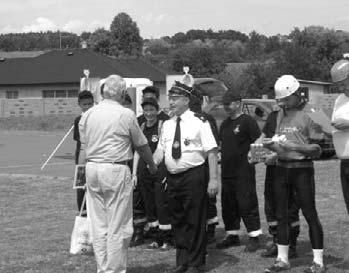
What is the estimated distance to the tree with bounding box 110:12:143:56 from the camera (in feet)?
317

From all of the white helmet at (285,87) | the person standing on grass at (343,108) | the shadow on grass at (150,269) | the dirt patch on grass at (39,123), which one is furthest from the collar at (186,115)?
the dirt patch on grass at (39,123)

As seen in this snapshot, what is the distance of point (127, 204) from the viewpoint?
633cm

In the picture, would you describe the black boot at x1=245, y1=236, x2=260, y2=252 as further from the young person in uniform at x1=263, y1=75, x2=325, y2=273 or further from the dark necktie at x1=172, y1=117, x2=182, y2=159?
the dark necktie at x1=172, y1=117, x2=182, y2=159

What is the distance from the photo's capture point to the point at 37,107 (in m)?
44.5

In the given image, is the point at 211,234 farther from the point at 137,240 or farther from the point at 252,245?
the point at 137,240

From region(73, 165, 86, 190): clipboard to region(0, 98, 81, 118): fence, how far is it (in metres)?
36.0

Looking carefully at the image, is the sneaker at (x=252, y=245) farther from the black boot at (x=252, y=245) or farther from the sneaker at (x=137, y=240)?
the sneaker at (x=137, y=240)

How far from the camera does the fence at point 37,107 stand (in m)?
43.7

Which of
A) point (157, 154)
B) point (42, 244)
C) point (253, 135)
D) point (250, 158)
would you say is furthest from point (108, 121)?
point (42, 244)

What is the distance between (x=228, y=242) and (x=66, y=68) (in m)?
52.0

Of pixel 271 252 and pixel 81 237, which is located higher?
pixel 81 237

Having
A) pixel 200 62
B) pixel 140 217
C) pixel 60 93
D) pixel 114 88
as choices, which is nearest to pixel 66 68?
pixel 60 93

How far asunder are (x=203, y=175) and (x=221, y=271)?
3.38 ft

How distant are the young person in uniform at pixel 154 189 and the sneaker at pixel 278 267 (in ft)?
5.54
